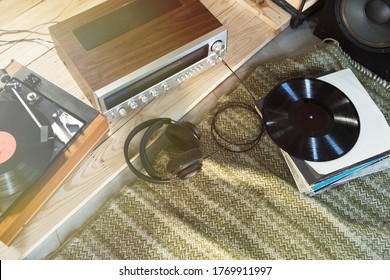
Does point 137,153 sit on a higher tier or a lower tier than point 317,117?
Result: higher

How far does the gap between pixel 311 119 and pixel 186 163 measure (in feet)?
1.15

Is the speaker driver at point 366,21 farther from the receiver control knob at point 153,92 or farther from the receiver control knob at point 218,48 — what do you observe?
the receiver control knob at point 153,92

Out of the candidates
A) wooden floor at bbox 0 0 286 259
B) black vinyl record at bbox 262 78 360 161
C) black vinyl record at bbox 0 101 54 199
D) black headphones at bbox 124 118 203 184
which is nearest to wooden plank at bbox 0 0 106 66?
wooden floor at bbox 0 0 286 259

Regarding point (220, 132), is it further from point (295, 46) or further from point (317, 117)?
point (295, 46)

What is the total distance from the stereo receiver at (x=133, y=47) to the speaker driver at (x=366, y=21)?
373 mm

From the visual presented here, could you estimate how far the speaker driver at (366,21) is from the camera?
0.98m

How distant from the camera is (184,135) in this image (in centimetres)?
92

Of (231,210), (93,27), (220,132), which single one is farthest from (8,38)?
(231,210)

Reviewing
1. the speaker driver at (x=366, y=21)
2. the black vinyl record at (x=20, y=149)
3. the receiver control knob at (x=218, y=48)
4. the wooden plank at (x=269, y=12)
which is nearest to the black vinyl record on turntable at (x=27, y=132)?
the black vinyl record at (x=20, y=149)

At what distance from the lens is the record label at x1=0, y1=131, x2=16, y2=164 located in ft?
2.54

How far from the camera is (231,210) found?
0.96 metres
